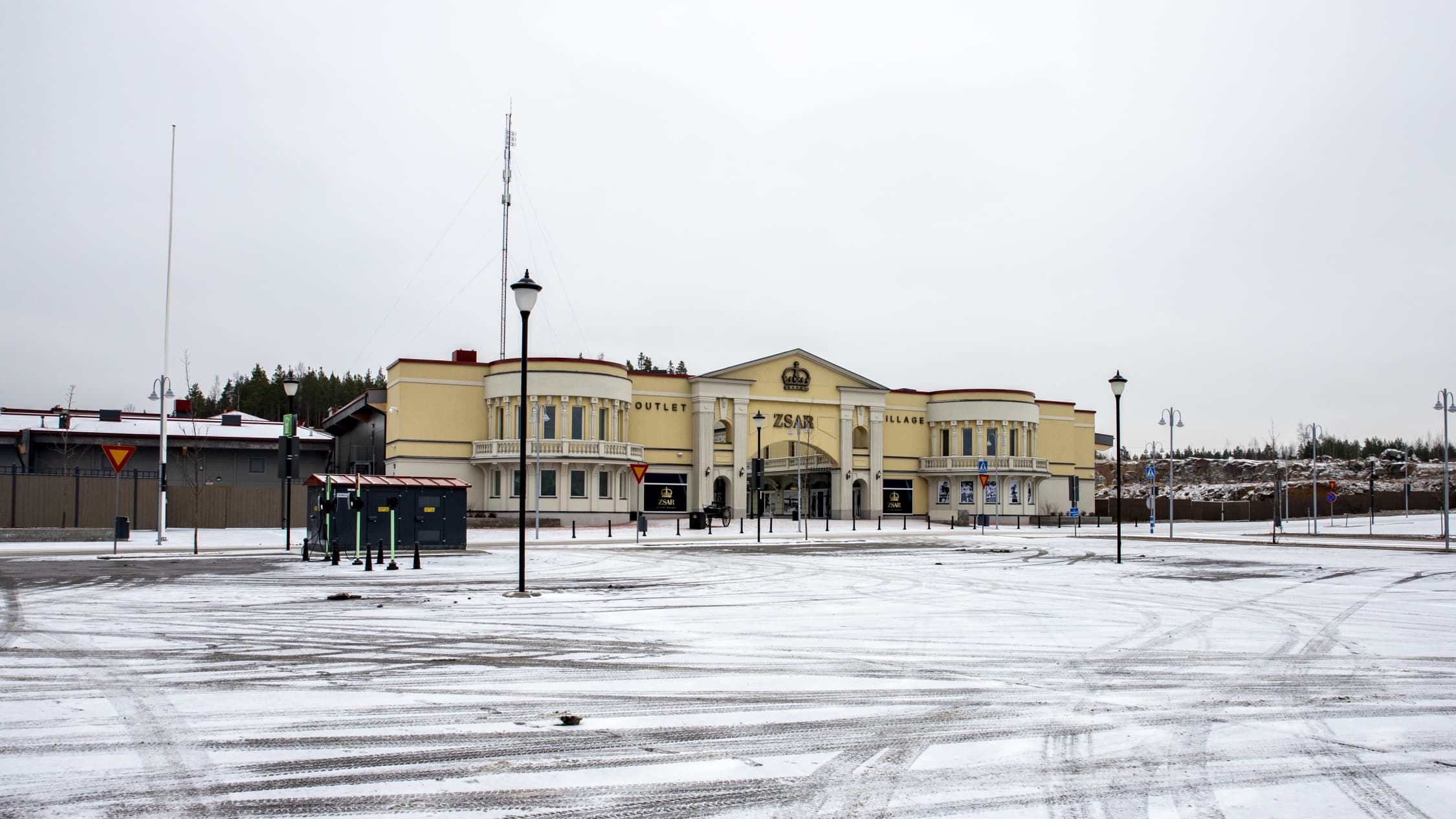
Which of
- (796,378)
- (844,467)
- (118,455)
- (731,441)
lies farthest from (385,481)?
(844,467)

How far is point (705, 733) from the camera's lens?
22.9 feet

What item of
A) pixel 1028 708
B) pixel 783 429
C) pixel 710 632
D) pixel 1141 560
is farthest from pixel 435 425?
pixel 1028 708

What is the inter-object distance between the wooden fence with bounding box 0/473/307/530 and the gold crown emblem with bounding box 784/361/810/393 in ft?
98.2

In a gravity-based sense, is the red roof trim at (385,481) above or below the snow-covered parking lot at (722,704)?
above

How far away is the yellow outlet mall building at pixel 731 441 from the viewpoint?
55.5 m

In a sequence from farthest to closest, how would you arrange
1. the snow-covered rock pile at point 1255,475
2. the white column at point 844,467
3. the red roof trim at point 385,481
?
the snow-covered rock pile at point 1255,475 → the white column at point 844,467 → the red roof trim at point 385,481

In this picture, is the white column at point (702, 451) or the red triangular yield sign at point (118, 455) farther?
the white column at point (702, 451)

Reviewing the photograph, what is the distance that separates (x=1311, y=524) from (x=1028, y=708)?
219ft

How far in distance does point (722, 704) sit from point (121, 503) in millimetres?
42159

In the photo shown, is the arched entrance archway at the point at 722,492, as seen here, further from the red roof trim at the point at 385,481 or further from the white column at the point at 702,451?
the red roof trim at the point at 385,481

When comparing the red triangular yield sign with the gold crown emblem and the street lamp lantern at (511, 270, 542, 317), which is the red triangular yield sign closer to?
the street lamp lantern at (511, 270, 542, 317)

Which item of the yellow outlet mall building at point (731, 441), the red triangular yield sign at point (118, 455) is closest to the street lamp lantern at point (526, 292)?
the red triangular yield sign at point (118, 455)

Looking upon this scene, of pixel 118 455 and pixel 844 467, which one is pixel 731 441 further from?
pixel 118 455

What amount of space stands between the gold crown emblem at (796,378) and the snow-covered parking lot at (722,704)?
48.4 meters
